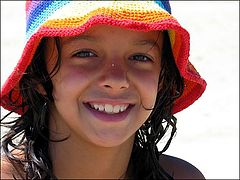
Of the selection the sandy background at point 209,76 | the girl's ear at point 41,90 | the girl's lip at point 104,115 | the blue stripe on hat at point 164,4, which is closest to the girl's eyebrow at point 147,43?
the blue stripe on hat at point 164,4

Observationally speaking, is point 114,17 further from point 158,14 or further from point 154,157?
point 154,157

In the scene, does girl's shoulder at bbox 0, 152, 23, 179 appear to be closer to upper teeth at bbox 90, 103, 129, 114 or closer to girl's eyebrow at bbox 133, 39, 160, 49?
upper teeth at bbox 90, 103, 129, 114

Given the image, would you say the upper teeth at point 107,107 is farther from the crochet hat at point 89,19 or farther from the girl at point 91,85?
the crochet hat at point 89,19

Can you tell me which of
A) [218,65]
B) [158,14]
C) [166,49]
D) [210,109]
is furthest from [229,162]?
[158,14]

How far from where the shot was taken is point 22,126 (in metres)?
2.37

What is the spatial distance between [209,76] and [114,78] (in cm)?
314

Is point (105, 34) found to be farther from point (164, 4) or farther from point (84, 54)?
point (164, 4)

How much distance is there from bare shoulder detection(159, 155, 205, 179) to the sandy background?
1251mm

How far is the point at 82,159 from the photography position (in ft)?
7.63

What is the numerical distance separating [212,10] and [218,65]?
1237 millimetres

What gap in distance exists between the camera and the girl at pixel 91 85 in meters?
2.03

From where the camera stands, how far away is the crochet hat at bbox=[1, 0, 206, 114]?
1.97 m

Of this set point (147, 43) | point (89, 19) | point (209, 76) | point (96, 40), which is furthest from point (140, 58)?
point (209, 76)

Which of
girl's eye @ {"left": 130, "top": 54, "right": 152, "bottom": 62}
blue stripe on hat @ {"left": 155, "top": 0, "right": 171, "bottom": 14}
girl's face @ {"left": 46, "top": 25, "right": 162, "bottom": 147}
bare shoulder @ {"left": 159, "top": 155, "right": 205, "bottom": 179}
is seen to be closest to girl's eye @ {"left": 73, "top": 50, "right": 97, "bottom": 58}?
girl's face @ {"left": 46, "top": 25, "right": 162, "bottom": 147}
